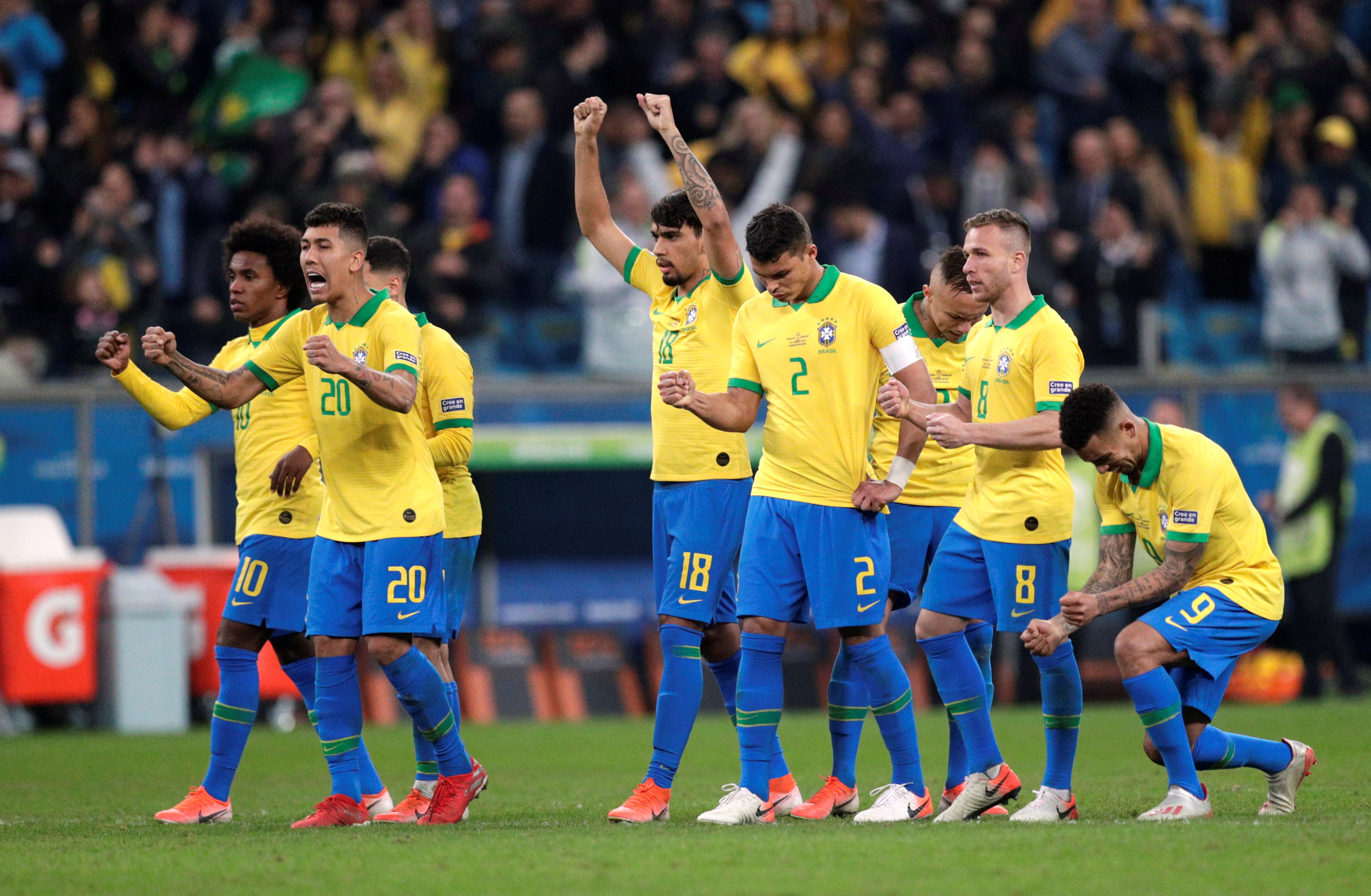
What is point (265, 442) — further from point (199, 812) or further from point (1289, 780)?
point (1289, 780)

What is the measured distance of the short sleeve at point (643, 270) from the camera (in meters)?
8.52

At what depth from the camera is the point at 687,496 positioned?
314 inches

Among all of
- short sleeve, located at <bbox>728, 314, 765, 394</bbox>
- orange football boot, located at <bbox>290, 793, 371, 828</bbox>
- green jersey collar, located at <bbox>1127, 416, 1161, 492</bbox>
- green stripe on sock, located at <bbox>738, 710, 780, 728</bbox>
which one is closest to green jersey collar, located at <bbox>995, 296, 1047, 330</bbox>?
green jersey collar, located at <bbox>1127, 416, 1161, 492</bbox>

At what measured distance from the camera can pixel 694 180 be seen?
788 centimetres

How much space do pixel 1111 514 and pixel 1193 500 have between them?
0.46m

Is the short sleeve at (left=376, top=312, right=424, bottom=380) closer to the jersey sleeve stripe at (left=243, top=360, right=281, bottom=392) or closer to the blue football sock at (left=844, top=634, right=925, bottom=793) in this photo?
the jersey sleeve stripe at (left=243, top=360, right=281, bottom=392)

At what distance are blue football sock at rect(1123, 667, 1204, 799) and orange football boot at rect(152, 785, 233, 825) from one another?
4025 millimetres

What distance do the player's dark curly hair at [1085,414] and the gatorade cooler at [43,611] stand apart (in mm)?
9458

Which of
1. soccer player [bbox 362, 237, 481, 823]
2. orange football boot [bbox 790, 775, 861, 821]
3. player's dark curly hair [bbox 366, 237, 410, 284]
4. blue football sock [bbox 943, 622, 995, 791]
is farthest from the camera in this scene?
player's dark curly hair [bbox 366, 237, 410, 284]

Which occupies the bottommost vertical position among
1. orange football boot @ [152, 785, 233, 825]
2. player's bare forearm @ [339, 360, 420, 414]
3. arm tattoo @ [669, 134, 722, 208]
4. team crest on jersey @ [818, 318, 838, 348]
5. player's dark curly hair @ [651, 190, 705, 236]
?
orange football boot @ [152, 785, 233, 825]

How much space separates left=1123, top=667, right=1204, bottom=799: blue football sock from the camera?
286 inches

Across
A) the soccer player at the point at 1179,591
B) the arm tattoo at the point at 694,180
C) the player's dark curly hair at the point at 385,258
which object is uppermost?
the arm tattoo at the point at 694,180

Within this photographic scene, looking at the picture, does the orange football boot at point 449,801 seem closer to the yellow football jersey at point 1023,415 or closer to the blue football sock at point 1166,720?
the yellow football jersey at point 1023,415

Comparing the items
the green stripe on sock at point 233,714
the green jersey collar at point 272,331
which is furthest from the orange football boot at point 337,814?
the green jersey collar at point 272,331
